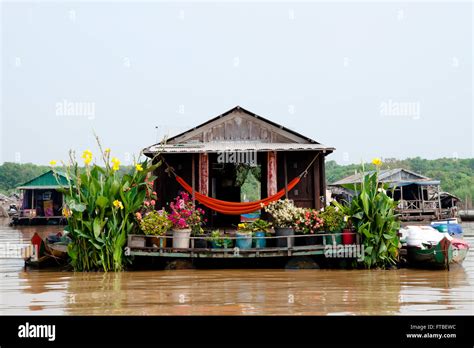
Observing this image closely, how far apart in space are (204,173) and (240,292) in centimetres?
611

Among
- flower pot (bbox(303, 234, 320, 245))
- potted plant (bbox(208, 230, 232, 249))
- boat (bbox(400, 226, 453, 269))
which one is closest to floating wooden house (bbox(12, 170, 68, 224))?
potted plant (bbox(208, 230, 232, 249))

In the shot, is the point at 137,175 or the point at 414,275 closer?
the point at 414,275

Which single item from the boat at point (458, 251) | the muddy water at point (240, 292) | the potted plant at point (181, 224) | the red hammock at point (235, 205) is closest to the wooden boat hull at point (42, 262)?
the muddy water at point (240, 292)

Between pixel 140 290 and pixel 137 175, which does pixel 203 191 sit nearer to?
pixel 137 175

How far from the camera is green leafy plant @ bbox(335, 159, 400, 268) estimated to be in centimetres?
1084

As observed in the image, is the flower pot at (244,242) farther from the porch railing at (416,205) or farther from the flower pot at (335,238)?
the porch railing at (416,205)

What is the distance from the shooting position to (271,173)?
45.6ft

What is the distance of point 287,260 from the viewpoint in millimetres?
11562


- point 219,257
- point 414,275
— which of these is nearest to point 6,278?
point 219,257

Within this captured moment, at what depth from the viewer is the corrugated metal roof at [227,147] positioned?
1284cm

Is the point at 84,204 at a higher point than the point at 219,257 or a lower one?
higher

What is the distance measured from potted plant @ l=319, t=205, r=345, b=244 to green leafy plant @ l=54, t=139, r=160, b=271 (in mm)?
4712
